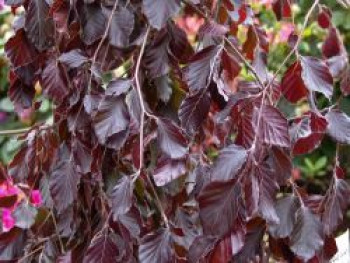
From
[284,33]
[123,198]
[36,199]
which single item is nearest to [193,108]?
[123,198]

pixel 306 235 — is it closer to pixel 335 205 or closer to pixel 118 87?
pixel 335 205

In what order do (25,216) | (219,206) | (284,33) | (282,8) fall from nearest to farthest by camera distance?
1. (219,206)
2. (25,216)
3. (282,8)
4. (284,33)

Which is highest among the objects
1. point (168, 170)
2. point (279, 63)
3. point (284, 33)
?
point (168, 170)

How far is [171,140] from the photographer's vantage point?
2.96 feet

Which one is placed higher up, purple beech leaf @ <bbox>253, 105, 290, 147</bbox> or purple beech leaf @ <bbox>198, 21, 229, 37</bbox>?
purple beech leaf @ <bbox>198, 21, 229, 37</bbox>

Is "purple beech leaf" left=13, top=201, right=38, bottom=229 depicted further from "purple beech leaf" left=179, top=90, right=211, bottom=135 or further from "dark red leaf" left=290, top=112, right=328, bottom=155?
"dark red leaf" left=290, top=112, right=328, bottom=155

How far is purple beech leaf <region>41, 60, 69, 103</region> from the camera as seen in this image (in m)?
1.04

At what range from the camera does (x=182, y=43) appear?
1058 mm

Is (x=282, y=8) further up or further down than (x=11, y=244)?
further up

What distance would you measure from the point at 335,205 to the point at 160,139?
270 mm

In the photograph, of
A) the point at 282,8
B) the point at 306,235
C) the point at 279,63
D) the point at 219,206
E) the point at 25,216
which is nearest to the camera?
the point at 219,206

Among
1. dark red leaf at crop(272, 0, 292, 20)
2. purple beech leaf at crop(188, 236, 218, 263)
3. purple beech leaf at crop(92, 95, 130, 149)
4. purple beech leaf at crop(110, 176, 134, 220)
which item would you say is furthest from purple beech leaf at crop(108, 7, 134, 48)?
dark red leaf at crop(272, 0, 292, 20)

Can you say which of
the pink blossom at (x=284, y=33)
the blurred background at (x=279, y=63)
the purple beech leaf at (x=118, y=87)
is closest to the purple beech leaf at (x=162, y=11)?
the purple beech leaf at (x=118, y=87)

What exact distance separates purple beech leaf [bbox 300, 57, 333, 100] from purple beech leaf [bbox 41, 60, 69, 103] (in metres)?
0.39
